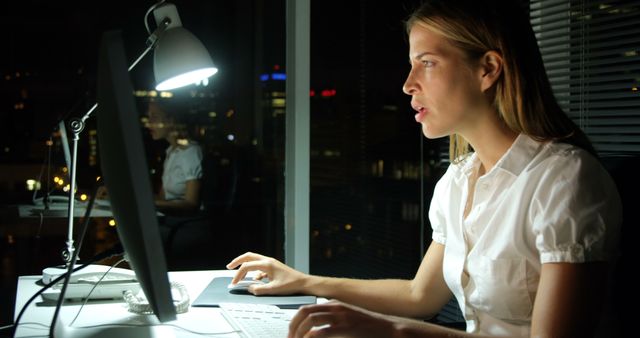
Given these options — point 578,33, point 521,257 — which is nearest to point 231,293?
point 521,257

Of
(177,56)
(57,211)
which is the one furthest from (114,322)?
(57,211)

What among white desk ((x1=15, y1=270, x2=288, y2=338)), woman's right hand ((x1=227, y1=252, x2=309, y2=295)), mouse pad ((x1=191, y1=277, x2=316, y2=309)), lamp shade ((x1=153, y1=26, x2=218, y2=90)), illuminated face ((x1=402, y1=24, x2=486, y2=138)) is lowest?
white desk ((x1=15, y1=270, x2=288, y2=338))

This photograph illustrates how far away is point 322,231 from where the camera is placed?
335 centimetres

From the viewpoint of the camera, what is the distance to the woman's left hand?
0.96 meters

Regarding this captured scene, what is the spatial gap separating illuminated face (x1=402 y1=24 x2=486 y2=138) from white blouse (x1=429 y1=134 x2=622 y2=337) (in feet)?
0.41

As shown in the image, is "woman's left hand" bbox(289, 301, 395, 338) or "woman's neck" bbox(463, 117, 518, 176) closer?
"woman's left hand" bbox(289, 301, 395, 338)

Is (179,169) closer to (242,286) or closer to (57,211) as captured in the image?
(57,211)

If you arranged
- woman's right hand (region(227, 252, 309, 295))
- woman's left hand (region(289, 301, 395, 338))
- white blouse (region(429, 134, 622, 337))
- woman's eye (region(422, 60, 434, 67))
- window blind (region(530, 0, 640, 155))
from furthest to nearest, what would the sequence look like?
window blind (region(530, 0, 640, 155)) < woman's right hand (region(227, 252, 309, 295)) < woman's eye (region(422, 60, 434, 67)) < white blouse (region(429, 134, 622, 337)) < woman's left hand (region(289, 301, 395, 338))

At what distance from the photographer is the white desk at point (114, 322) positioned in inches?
46.0

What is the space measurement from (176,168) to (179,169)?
2 cm

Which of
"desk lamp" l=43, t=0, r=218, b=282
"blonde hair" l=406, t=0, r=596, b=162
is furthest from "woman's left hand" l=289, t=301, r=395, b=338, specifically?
"desk lamp" l=43, t=0, r=218, b=282

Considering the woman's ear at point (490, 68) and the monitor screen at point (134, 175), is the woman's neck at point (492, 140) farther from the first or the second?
the monitor screen at point (134, 175)

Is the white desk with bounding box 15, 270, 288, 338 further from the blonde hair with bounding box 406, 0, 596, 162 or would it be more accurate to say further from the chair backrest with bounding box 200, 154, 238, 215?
the chair backrest with bounding box 200, 154, 238, 215

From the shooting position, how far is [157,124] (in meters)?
4.14
